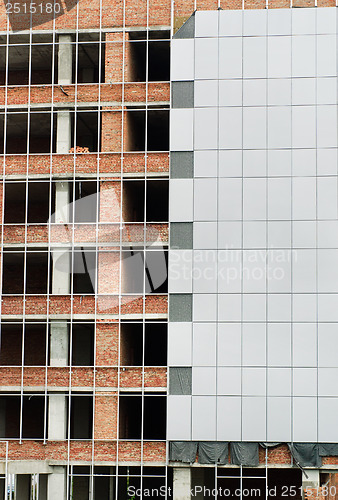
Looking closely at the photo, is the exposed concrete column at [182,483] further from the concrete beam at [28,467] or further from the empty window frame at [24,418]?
the empty window frame at [24,418]

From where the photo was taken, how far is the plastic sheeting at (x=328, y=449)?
32.6 metres

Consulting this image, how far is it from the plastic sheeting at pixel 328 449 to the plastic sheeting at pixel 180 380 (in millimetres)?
6293

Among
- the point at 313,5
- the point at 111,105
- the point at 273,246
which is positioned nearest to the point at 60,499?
the point at 273,246

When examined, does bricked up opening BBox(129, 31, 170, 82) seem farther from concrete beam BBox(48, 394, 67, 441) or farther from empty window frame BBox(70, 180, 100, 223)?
concrete beam BBox(48, 394, 67, 441)

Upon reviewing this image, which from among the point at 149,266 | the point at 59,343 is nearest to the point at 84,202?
the point at 149,266

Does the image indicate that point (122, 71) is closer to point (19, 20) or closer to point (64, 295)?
point (19, 20)

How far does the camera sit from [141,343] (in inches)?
1501

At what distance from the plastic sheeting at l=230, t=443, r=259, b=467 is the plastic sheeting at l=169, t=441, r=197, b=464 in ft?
5.67

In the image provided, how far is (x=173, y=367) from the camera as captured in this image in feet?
111

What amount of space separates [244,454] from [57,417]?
8.70m

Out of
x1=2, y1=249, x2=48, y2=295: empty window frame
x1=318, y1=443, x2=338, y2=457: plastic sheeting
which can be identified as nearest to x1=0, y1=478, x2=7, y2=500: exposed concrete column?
x1=2, y1=249, x2=48, y2=295: empty window frame

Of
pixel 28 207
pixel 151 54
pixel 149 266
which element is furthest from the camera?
pixel 28 207

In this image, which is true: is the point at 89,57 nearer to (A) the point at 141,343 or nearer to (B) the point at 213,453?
(A) the point at 141,343

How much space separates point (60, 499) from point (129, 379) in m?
6.13
